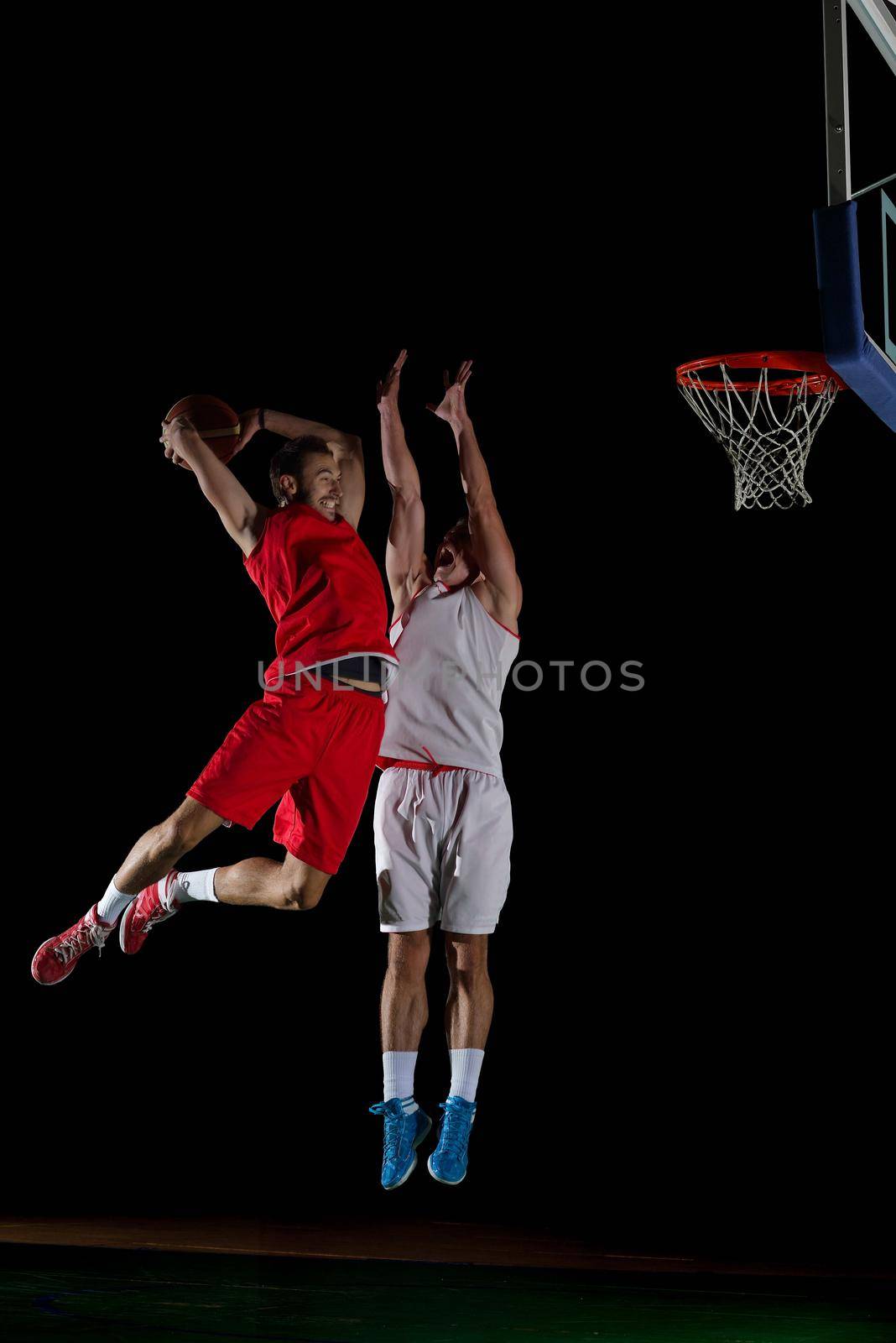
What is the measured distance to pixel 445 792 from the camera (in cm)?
440

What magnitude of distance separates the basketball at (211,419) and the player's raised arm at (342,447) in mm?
110

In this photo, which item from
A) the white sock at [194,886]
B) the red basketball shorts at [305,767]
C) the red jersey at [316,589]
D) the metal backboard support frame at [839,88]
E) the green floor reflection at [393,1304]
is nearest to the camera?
the green floor reflection at [393,1304]

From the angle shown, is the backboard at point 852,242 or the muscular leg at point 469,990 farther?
the muscular leg at point 469,990

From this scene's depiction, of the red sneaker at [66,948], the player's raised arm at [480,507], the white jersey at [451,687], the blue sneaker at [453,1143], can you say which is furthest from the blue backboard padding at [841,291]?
the red sneaker at [66,948]

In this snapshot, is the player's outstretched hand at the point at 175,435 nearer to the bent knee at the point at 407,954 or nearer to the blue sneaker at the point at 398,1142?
the bent knee at the point at 407,954

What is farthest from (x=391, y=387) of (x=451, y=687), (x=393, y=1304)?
(x=393, y=1304)

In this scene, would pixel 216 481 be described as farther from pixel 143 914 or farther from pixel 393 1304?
pixel 393 1304

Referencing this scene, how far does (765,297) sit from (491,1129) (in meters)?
3.14

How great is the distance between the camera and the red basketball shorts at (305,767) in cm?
418

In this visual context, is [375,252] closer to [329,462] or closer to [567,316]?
[567,316]

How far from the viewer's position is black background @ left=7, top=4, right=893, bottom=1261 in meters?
5.18

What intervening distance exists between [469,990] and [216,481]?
169cm

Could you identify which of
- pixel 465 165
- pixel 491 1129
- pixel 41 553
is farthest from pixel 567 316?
pixel 491 1129

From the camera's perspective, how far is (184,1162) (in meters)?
5.38
